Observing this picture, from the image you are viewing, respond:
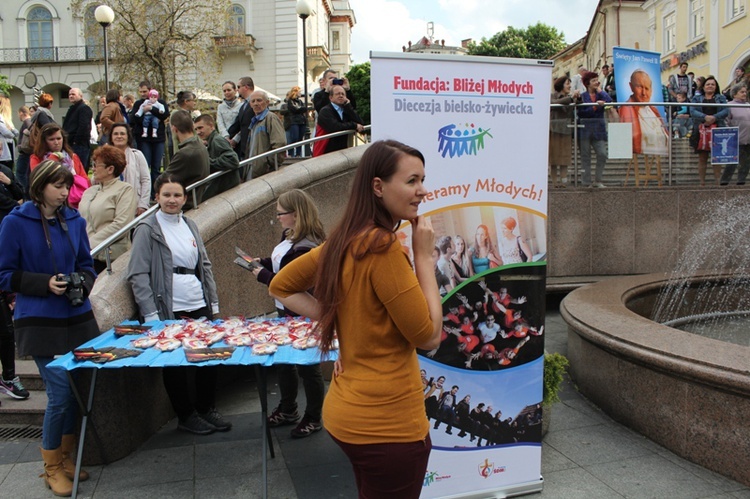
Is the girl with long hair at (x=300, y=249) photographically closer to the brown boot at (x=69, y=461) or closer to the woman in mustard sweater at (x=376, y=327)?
the brown boot at (x=69, y=461)

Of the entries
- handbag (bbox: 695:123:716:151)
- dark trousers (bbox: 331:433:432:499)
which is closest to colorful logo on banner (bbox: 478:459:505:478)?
dark trousers (bbox: 331:433:432:499)

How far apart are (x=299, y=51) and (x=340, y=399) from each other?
159 feet

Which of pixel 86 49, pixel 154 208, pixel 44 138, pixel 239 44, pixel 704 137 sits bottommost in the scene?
pixel 154 208

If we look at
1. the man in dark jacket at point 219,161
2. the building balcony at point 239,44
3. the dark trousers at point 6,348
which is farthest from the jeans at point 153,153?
the building balcony at point 239,44

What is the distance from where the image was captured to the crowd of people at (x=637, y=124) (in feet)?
33.3

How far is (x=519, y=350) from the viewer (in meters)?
4.01

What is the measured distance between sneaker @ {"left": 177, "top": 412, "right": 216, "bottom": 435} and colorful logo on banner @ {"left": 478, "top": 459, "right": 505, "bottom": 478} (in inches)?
92.3

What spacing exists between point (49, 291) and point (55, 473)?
3.97 feet

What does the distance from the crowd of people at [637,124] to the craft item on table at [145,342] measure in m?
7.49

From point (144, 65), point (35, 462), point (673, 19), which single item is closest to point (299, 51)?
point (144, 65)

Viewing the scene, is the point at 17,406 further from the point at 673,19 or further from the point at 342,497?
the point at 673,19

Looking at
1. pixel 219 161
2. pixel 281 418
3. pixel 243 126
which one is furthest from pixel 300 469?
pixel 243 126

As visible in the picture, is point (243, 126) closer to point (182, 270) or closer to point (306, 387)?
point (182, 270)

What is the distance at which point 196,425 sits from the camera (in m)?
5.24
